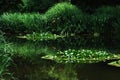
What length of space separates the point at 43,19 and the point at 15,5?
5871 mm

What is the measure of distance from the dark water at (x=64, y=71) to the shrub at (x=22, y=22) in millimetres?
9520

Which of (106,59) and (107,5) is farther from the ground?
(107,5)

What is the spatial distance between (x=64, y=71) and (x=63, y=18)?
10789 millimetres

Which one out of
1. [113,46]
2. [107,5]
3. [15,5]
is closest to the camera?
[113,46]

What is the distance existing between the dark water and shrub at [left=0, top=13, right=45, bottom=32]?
952 centimetres

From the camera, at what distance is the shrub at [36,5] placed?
1160 inches

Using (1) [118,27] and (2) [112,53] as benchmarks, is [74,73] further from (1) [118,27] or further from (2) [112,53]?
(1) [118,27]

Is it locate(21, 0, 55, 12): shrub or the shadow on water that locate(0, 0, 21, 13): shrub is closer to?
locate(21, 0, 55, 12): shrub

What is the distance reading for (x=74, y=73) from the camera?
1314 cm

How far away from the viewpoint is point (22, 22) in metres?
24.4

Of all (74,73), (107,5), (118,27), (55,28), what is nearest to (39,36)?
(55,28)

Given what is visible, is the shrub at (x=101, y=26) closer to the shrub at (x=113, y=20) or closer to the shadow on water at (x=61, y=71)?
the shrub at (x=113, y=20)

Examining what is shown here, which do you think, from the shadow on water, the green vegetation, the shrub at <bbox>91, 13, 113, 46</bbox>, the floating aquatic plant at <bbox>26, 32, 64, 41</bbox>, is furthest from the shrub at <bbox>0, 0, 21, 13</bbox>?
the shadow on water

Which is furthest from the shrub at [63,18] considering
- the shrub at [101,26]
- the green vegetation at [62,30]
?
the shrub at [101,26]
